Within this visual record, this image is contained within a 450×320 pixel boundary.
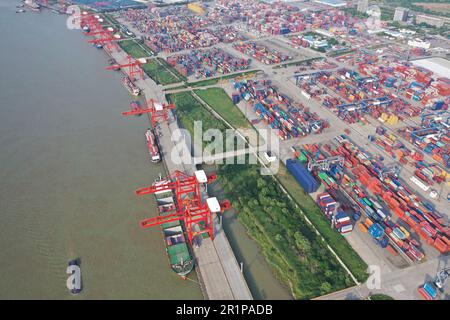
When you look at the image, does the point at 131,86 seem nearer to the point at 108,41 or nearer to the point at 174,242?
the point at 108,41

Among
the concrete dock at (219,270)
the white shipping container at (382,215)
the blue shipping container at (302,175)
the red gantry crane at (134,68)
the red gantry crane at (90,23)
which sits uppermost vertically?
the red gantry crane at (90,23)

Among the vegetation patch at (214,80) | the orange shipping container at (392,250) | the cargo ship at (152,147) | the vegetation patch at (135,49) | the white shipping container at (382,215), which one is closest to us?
the orange shipping container at (392,250)

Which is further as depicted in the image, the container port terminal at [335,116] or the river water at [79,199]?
the container port terminal at [335,116]

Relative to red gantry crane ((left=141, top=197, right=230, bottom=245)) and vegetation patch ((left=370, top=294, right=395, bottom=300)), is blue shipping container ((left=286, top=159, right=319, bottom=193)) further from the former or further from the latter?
vegetation patch ((left=370, top=294, right=395, bottom=300))

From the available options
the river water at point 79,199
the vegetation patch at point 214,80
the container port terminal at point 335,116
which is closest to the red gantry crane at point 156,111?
the container port terminal at point 335,116

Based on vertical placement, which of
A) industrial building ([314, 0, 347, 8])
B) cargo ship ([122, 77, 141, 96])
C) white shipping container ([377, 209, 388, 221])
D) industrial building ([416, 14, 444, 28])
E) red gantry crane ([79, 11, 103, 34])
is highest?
industrial building ([314, 0, 347, 8])

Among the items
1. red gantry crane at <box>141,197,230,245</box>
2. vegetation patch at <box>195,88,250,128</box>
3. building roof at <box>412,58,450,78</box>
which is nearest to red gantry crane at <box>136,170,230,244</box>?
red gantry crane at <box>141,197,230,245</box>

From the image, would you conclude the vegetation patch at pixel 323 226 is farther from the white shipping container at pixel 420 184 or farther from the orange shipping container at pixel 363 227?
the white shipping container at pixel 420 184

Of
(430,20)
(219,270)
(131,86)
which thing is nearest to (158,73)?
(131,86)
